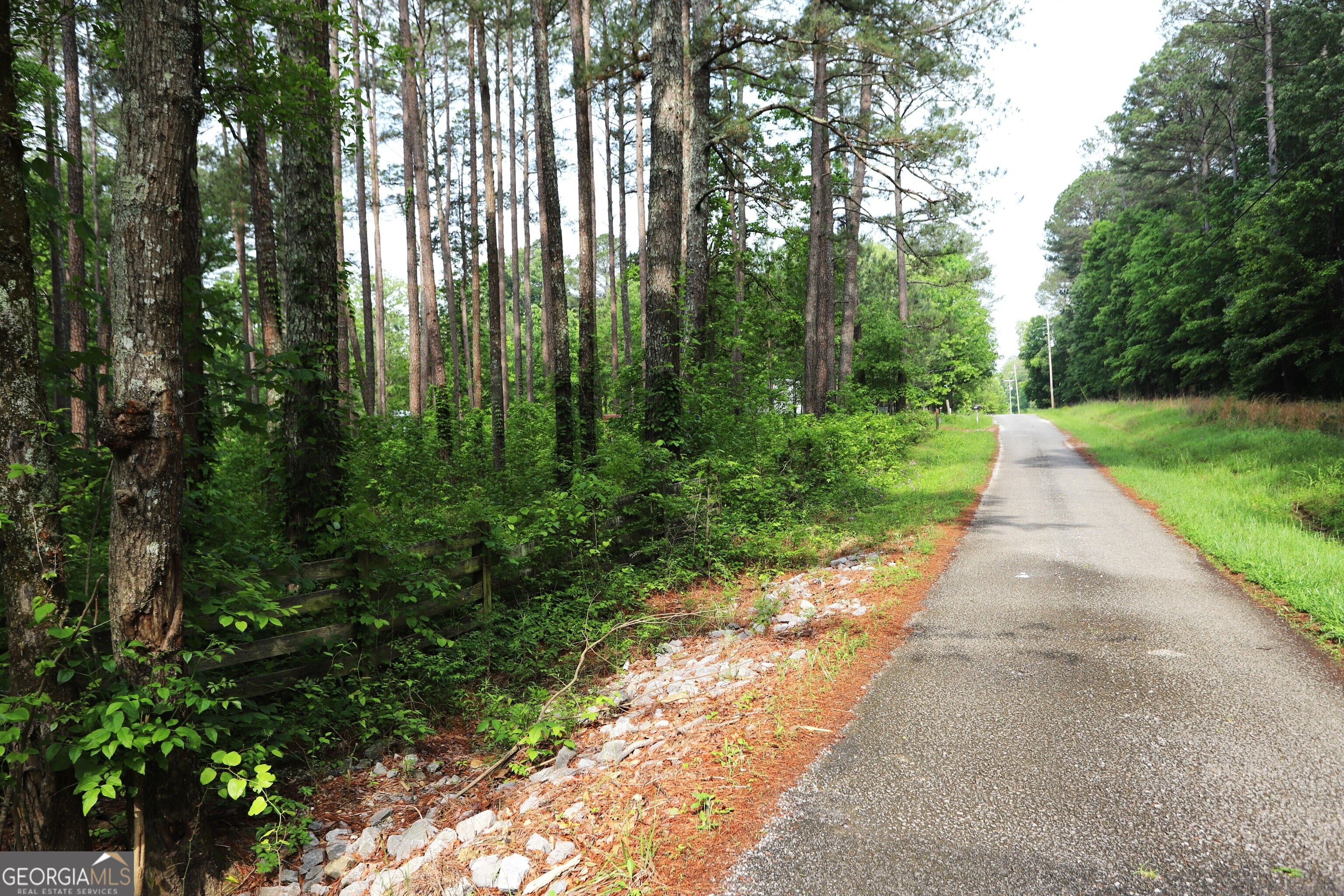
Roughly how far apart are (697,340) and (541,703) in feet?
22.7

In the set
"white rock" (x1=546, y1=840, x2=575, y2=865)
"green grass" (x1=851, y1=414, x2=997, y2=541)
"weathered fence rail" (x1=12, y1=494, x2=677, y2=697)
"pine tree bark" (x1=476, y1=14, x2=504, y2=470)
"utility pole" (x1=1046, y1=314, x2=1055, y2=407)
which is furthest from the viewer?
"utility pole" (x1=1046, y1=314, x2=1055, y2=407)

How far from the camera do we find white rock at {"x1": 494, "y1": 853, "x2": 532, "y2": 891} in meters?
3.32

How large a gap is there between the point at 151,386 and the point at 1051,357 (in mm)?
77738

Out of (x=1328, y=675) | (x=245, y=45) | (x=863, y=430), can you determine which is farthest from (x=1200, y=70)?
(x=245, y=45)

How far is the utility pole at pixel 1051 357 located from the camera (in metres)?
66.6

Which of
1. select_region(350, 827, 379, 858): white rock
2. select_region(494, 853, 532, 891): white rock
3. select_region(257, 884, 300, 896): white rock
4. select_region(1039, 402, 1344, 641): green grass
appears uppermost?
select_region(1039, 402, 1344, 641): green grass

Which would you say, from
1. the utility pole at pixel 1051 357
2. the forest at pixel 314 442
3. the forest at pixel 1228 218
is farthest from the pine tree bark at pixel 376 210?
the utility pole at pixel 1051 357

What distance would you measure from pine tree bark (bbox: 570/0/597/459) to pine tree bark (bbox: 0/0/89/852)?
802 cm

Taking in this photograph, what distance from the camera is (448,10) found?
19016 millimetres

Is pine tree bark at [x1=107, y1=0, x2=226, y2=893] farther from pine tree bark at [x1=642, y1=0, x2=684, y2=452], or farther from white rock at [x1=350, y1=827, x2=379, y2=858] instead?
pine tree bark at [x1=642, y1=0, x2=684, y2=452]

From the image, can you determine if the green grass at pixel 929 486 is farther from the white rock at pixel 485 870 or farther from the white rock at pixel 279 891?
the white rock at pixel 279 891

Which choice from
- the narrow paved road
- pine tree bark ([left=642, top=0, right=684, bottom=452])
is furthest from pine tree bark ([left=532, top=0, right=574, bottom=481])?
the narrow paved road

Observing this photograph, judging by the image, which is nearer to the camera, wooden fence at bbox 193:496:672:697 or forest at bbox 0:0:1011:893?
forest at bbox 0:0:1011:893

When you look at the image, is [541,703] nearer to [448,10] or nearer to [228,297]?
[228,297]
